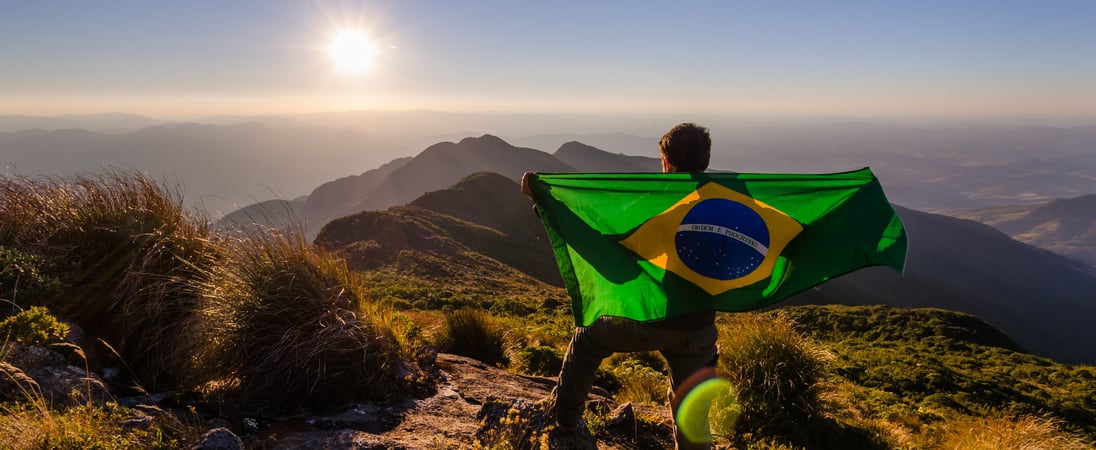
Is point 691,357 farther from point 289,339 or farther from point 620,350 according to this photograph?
point 289,339

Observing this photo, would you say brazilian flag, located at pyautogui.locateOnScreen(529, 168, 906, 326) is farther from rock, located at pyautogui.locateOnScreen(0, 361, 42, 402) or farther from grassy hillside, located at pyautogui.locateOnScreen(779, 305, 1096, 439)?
grassy hillside, located at pyautogui.locateOnScreen(779, 305, 1096, 439)

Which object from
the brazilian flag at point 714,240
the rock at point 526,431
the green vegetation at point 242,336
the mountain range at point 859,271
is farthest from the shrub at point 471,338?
the brazilian flag at point 714,240

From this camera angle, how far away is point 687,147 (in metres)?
3.54

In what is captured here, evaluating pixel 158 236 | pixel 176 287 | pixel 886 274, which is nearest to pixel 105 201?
pixel 158 236

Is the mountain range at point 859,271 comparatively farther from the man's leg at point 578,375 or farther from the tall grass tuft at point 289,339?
the man's leg at point 578,375

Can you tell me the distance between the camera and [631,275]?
3.54 metres

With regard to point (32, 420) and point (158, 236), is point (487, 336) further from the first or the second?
point (32, 420)

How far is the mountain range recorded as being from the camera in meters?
42.5

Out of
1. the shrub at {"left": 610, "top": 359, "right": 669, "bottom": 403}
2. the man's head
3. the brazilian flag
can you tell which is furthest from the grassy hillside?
the man's head

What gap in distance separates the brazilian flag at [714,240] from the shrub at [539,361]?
375cm

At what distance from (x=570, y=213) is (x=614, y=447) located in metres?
2.24

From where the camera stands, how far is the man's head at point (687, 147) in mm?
3520

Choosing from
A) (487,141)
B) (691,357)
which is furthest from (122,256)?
(487,141)

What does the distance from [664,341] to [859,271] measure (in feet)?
397
